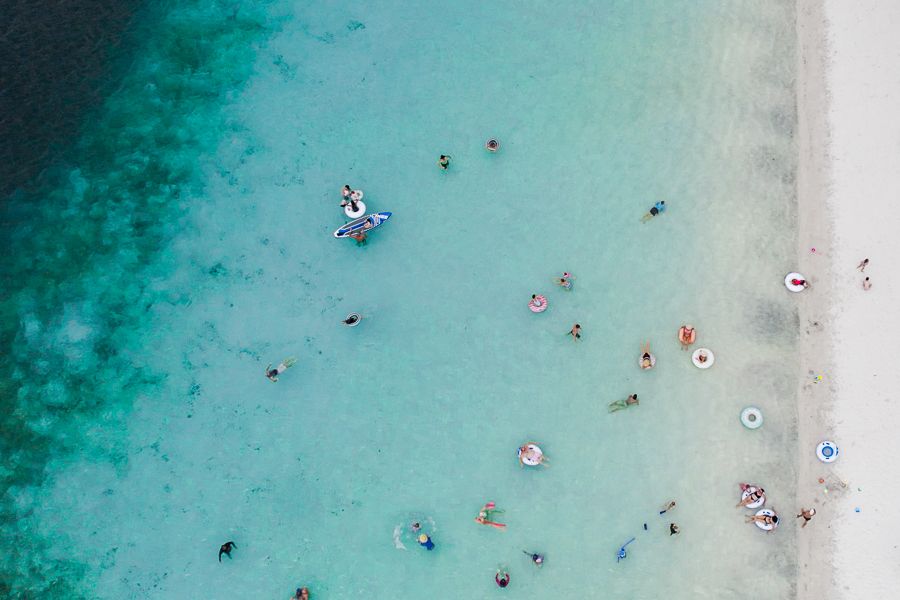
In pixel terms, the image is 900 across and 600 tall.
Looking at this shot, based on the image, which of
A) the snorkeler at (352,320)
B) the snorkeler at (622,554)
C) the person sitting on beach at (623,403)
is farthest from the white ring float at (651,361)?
the snorkeler at (352,320)

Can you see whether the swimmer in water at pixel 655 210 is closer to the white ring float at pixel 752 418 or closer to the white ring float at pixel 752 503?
the white ring float at pixel 752 418

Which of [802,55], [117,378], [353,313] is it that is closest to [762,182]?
[802,55]

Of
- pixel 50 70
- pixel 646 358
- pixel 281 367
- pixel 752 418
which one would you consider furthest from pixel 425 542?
pixel 50 70

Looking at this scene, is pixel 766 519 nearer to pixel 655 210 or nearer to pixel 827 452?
pixel 827 452

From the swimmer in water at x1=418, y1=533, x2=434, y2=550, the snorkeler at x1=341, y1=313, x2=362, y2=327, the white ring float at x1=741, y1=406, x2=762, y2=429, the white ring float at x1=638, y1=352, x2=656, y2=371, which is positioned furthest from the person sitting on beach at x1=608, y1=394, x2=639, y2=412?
the snorkeler at x1=341, y1=313, x2=362, y2=327

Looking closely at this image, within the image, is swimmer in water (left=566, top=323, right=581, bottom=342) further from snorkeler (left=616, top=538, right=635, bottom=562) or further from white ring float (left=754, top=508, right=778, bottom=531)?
white ring float (left=754, top=508, right=778, bottom=531)

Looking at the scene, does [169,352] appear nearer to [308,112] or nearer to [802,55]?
[308,112]
